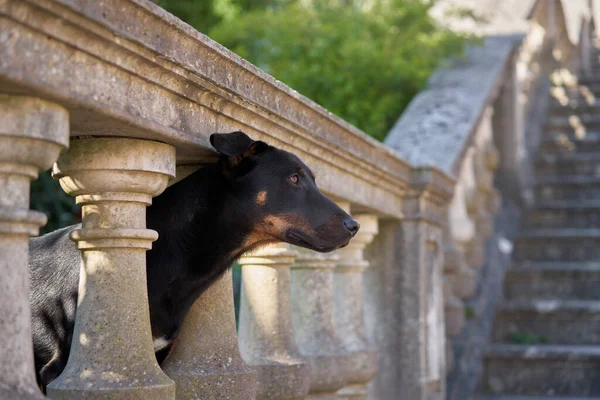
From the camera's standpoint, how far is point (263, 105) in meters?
3.35

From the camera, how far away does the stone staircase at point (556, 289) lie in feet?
20.9

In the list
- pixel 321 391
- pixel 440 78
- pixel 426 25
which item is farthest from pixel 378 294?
pixel 426 25

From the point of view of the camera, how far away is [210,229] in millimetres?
3078

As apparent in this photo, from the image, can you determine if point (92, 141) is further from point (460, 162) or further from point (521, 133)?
point (521, 133)

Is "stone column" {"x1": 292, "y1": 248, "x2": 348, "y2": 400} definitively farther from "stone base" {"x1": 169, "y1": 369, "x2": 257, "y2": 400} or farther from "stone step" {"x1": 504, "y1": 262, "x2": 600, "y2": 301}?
"stone step" {"x1": 504, "y1": 262, "x2": 600, "y2": 301}

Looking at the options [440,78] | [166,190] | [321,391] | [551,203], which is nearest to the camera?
[166,190]

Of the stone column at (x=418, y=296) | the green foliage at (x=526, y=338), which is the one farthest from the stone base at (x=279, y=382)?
the green foliage at (x=526, y=338)

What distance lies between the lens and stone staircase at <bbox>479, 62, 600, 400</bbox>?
6.36m

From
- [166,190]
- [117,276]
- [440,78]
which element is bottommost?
[117,276]

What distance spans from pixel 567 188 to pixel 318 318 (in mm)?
5062

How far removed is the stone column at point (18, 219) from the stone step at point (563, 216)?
21.7ft

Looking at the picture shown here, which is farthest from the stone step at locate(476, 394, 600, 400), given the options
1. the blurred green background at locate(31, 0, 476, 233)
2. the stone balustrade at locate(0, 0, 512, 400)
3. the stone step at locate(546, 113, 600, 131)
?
the stone step at locate(546, 113, 600, 131)

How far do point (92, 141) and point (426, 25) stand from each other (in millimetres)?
4909

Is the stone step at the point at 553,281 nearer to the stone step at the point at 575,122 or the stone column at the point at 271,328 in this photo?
the stone step at the point at 575,122
